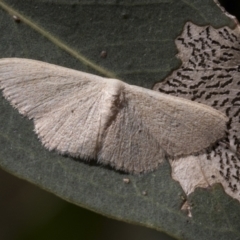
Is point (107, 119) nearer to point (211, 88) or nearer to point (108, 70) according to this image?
point (108, 70)

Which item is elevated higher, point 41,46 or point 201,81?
point 41,46

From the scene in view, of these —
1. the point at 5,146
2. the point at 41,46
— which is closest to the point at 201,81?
the point at 41,46

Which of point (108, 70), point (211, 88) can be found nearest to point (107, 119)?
point (108, 70)

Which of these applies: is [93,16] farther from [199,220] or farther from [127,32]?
[199,220]

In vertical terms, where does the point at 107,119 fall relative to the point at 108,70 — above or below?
below
